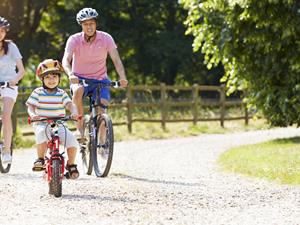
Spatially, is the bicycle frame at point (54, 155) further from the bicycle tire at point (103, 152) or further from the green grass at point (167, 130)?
the green grass at point (167, 130)

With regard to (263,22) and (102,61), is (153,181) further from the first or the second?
(263,22)

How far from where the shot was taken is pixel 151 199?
777cm

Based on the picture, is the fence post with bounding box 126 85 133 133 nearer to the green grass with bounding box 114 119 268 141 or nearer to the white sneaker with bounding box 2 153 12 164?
the green grass with bounding box 114 119 268 141

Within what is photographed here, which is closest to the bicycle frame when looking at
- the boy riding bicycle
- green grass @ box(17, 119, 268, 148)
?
the boy riding bicycle

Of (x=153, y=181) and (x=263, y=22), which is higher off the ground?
(x=263, y=22)

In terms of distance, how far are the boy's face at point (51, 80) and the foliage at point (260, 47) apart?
20.7 ft

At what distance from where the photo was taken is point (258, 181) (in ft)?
32.5

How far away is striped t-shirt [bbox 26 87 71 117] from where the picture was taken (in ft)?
27.6

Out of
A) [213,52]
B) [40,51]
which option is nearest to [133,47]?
[40,51]

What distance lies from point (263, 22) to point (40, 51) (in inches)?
936

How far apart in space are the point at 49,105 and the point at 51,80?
265mm

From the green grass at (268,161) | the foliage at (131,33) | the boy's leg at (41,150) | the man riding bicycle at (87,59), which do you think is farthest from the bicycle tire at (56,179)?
the foliage at (131,33)

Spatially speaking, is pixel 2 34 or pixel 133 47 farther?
pixel 133 47

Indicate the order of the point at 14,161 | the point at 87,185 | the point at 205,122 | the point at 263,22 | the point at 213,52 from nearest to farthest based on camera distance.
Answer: the point at 87,185
the point at 14,161
the point at 263,22
the point at 213,52
the point at 205,122
